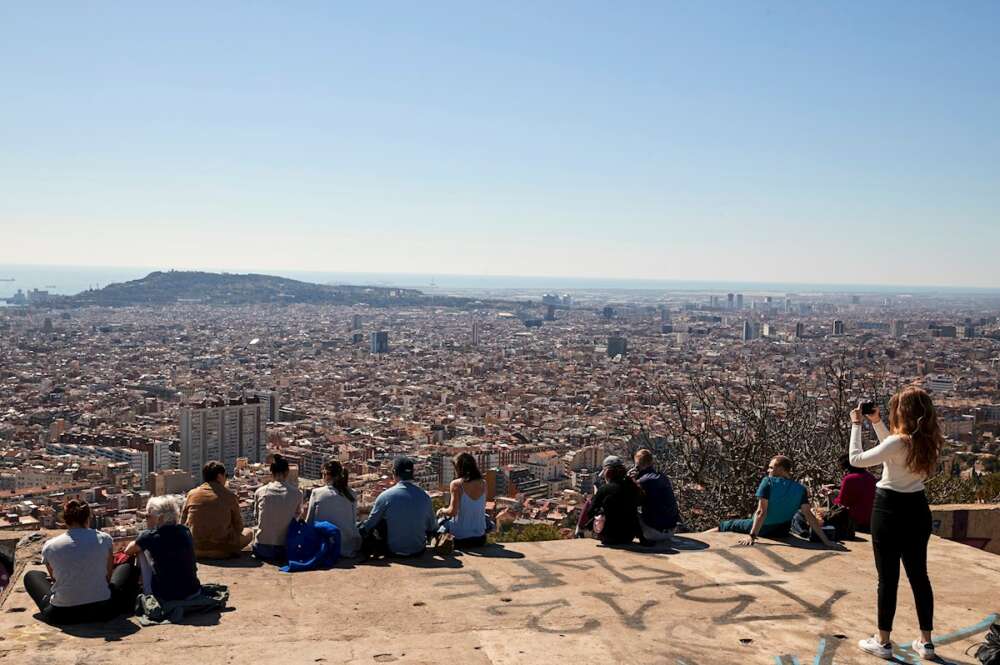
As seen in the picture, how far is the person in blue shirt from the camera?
6055 millimetres

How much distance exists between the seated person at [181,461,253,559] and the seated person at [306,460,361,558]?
0.42 m

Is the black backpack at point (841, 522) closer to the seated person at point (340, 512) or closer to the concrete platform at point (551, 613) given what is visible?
the concrete platform at point (551, 613)

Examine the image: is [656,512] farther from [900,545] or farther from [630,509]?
[900,545]

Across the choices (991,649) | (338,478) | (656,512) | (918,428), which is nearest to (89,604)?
(338,478)

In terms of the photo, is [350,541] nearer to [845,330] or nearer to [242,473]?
[242,473]

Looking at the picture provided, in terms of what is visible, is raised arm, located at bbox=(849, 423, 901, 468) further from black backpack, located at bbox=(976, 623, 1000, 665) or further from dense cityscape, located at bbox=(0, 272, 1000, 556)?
dense cityscape, located at bbox=(0, 272, 1000, 556)

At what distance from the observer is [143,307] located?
12019 cm

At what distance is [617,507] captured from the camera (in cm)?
605

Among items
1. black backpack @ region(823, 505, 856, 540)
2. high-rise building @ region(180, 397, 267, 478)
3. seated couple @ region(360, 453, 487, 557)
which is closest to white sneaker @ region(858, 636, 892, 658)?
black backpack @ region(823, 505, 856, 540)

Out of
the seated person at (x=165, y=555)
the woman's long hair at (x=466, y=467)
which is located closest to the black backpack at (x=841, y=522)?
the woman's long hair at (x=466, y=467)

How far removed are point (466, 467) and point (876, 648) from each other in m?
2.67

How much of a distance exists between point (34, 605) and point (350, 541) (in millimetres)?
1738

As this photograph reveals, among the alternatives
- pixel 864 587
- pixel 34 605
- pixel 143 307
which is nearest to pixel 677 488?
pixel 864 587

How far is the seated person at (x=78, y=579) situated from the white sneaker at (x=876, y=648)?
3.26 m
